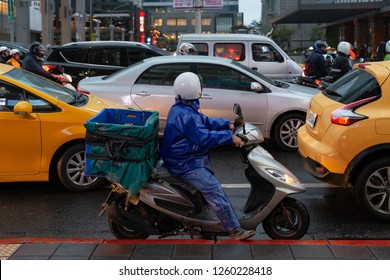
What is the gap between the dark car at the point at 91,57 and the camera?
551 inches

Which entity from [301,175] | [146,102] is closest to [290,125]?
[301,175]

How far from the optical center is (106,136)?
4512 mm

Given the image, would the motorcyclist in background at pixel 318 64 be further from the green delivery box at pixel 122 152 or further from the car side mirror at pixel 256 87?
the green delivery box at pixel 122 152

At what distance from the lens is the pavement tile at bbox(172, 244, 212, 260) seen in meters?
4.23

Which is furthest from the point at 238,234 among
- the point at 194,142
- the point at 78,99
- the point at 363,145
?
the point at 78,99

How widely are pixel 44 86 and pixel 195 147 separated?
3.45m

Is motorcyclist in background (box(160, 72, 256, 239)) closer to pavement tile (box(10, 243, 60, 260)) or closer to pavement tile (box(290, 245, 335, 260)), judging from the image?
pavement tile (box(290, 245, 335, 260))

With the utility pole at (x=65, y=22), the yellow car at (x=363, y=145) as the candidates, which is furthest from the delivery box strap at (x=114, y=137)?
the utility pole at (x=65, y=22)

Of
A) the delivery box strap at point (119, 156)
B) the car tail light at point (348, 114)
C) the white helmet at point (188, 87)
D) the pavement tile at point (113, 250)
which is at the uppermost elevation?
the white helmet at point (188, 87)

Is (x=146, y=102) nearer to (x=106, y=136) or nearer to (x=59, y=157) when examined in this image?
(x=59, y=157)

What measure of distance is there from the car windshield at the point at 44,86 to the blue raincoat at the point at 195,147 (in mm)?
2891

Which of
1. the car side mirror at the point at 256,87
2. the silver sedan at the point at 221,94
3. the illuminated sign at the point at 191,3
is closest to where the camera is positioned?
the car side mirror at the point at 256,87

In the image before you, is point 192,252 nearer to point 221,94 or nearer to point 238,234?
point 238,234
